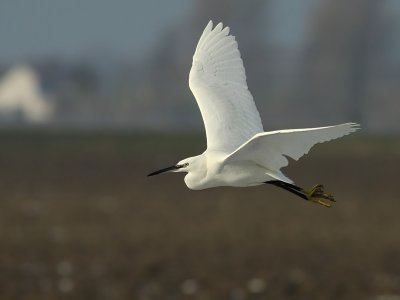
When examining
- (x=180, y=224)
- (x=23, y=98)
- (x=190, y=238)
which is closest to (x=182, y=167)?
(x=190, y=238)

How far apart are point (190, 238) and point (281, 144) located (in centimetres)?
1332

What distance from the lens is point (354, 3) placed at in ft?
302

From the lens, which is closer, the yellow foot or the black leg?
the black leg

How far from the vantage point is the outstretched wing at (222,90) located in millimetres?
9945

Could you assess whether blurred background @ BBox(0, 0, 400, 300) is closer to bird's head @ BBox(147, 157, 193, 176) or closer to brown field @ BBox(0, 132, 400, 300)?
brown field @ BBox(0, 132, 400, 300)

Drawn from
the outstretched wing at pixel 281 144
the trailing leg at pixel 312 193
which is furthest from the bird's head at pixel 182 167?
the trailing leg at pixel 312 193

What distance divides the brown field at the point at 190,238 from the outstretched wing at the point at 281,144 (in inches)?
354

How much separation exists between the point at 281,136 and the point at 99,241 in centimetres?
1355

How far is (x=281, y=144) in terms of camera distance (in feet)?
28.3

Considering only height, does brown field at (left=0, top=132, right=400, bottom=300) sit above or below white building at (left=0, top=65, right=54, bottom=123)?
above

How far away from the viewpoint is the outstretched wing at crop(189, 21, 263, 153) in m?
9.95

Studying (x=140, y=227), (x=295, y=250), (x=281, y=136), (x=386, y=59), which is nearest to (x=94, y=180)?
(x=140, y=227)

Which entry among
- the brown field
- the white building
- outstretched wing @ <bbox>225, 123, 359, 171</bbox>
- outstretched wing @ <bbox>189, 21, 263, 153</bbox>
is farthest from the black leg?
the white building

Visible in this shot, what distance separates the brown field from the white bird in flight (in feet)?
24.5
